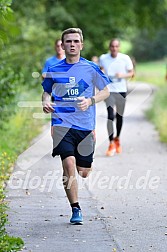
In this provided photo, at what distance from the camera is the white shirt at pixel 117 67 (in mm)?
15091

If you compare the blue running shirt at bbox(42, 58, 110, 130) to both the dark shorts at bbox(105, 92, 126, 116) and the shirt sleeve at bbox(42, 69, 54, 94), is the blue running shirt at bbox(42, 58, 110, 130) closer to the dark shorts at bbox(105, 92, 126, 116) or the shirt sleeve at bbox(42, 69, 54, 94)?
the shirt sleeve at bbox(42, 69, 54, 94)

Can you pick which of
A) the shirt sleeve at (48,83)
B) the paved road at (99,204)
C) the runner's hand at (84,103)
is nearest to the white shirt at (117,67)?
the paved road at (99,204)

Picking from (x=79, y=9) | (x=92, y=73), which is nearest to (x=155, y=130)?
(x=92, y=73)

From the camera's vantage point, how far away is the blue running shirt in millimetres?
8727

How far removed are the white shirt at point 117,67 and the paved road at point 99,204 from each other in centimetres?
130

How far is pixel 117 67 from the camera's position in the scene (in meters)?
15.2

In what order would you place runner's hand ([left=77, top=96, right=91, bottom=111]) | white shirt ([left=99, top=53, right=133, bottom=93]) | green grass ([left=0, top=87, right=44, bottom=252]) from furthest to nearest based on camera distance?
white shirt ([left=99, top=53, right=133, bottom=93]) < green grass ([left=0, top=87, right=44, bottom=252]) < runner's hand ([left=77, top=96, right=91, bottom=111])

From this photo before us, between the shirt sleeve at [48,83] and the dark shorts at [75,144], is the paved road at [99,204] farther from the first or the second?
the shirt sleeve at [48,83]

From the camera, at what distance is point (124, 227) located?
27.9 feet

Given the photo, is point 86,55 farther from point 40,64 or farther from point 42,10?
point 40,64

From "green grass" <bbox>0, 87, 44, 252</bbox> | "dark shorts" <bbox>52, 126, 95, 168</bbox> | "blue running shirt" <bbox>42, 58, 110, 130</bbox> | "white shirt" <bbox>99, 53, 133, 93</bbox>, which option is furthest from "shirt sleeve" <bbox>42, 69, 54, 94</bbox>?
"white shirt" <bbox>99, 53, 133, 93</bbox>

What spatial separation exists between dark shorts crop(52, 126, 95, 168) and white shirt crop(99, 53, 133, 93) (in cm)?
625

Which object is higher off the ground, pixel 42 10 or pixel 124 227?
pixel 124 227

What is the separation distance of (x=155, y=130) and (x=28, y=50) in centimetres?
945
